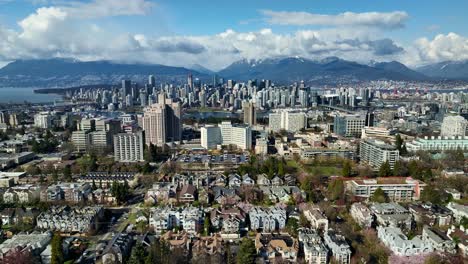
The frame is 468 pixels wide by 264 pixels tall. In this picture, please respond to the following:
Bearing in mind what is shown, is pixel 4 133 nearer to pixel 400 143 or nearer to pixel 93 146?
pixel 93 146

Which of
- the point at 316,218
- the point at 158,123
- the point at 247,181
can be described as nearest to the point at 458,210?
the point at 316,218

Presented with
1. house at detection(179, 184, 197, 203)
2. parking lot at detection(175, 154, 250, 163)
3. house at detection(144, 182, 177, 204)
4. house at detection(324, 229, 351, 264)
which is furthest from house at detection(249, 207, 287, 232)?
parking lot at detection(175, 154, 250, 163)

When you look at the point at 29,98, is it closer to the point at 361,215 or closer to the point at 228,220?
the point at 228,220

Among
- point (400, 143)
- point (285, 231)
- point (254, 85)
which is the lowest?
point (285, 231)

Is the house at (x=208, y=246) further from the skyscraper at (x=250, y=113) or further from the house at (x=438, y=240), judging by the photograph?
the skyscraper at (x=250, y=113)

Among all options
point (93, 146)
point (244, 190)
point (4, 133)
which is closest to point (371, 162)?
point (244, 190)

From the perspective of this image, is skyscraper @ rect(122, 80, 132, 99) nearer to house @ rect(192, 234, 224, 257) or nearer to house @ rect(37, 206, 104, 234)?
house @ rect(37, 206, 104, 234)
